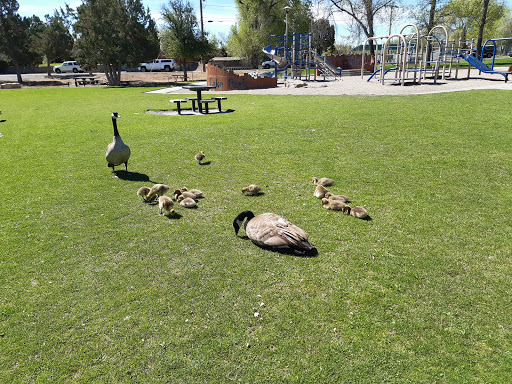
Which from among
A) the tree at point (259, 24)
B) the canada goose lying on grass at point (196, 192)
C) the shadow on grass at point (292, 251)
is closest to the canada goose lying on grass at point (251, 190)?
the canada goose lying on grass at point (196, 192)

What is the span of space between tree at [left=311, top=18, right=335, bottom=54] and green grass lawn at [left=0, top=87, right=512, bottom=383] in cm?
6601

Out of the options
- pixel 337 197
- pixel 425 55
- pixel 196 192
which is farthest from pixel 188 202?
pixel 425 55

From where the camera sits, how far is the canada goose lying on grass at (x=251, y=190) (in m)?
7.61

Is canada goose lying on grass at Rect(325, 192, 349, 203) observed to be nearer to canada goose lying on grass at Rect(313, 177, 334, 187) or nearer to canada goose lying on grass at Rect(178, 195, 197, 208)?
canada goose lying on grass at Rect(313, 177, 334, 187)

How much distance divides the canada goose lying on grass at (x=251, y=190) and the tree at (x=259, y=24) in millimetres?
62781

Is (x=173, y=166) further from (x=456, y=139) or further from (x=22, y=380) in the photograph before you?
(x=456, y=139)

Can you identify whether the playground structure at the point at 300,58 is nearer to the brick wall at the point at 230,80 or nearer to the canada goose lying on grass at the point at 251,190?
the brick wall at the point at 230,80

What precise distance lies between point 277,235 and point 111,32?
4057 cm

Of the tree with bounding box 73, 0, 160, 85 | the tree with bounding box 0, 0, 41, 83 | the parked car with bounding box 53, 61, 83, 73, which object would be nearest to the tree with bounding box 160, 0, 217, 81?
the tree with bounding box 73, 0, 160, 85

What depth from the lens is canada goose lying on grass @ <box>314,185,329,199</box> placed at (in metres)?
7.38

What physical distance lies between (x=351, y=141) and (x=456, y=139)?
316cm

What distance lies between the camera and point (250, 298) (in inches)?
177

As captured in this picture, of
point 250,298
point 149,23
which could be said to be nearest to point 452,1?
point 149,23

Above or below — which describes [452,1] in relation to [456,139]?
above
